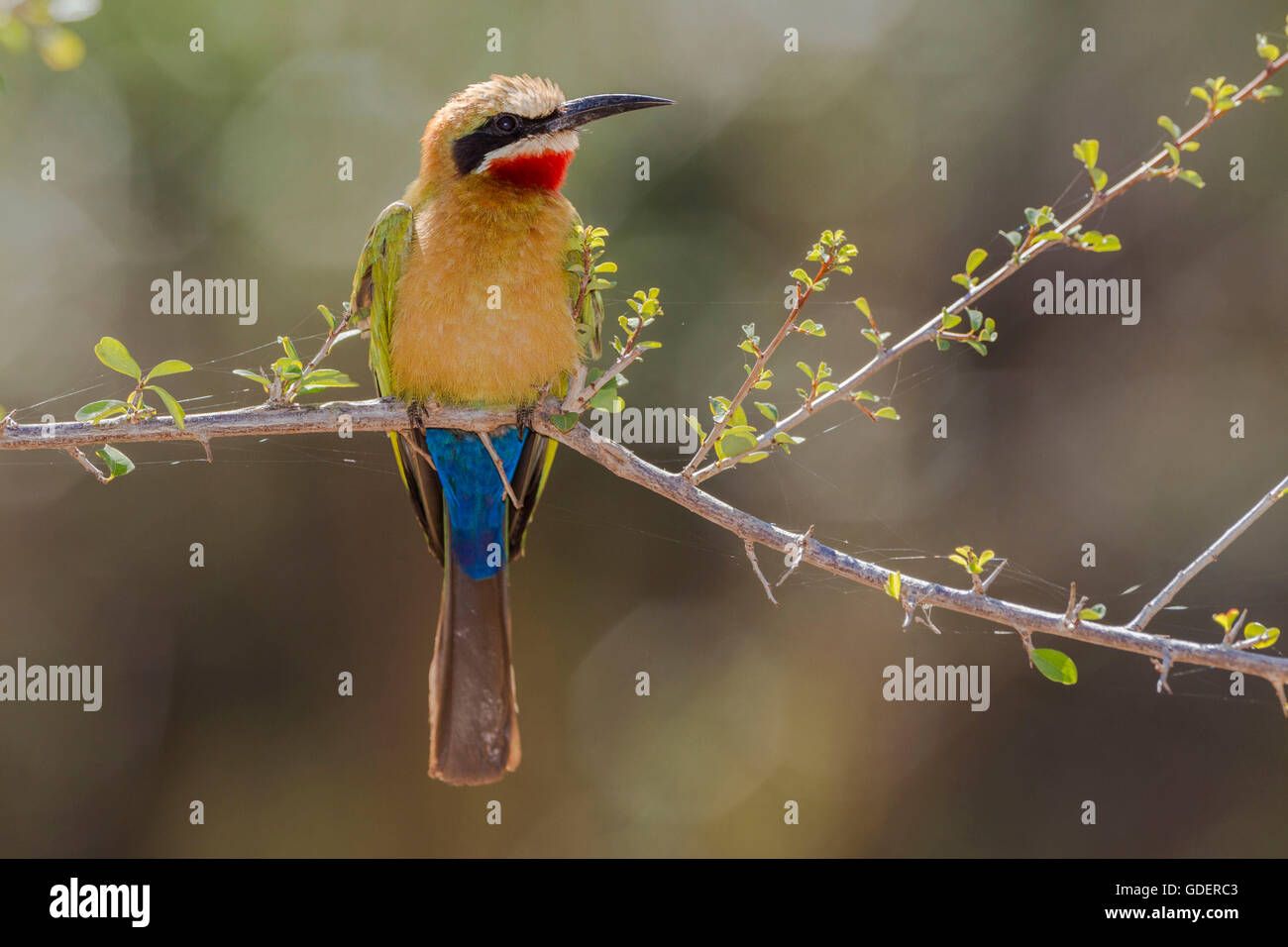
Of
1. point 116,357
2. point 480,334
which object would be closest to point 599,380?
point 480,334

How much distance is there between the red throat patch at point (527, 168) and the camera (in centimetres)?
327

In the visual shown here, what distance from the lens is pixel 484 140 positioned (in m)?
3.31

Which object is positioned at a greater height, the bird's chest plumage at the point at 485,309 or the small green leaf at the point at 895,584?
the bird's chest plumage at the point at 485,309

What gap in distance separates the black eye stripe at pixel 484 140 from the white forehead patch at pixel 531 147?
0.07ft

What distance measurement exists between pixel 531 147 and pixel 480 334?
0.60 m

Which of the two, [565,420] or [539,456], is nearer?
[565,420]

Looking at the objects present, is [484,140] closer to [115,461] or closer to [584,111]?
[584,111]

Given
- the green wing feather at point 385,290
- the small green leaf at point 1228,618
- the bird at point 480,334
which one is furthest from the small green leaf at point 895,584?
the green wing feather at point 385,290

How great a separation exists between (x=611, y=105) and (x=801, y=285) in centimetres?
111

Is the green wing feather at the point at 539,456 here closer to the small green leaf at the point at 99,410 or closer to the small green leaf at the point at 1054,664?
the small green leaf at the point at 99,410

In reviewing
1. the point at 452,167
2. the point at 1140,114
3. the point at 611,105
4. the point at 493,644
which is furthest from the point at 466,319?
the point at 1140,114

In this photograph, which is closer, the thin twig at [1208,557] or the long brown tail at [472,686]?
the thin twig at [1208,557]

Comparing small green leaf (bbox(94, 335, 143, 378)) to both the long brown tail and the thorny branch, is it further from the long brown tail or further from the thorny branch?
the long brown tail

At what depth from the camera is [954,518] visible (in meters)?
5.11
